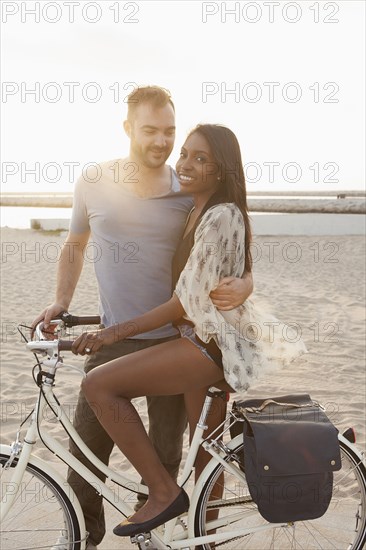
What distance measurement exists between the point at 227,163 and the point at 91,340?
80 cm

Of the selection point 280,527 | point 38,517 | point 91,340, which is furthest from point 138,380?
point 38,517

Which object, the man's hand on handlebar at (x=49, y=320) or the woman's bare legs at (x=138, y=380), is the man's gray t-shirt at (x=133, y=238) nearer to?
the man's hand on handlebar at (x=49, y=320)

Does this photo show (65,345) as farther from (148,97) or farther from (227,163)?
(148,97)

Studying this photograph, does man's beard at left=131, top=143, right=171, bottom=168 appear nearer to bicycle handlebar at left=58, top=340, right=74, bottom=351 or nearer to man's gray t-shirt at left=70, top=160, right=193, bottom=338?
man's gray t-shirt at left=70, top=160, right=193, bottom=338

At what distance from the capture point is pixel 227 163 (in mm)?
2377

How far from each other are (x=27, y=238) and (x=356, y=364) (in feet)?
42.7

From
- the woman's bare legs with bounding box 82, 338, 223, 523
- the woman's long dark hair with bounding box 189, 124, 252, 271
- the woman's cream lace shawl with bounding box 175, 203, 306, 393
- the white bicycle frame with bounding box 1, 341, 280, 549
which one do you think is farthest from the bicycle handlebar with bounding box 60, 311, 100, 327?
the woman's long dark hair with bounding box 189, 124, 252, 271

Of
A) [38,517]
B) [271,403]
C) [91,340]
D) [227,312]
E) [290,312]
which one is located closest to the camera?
[91,340]

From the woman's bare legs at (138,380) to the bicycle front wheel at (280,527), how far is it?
34 cm

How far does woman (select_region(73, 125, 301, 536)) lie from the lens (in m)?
2.27

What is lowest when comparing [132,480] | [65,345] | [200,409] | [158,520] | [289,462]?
Answer: [158,520]

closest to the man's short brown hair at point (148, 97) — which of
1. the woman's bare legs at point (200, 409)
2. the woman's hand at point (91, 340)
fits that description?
the woman's hand at point (91, 340)

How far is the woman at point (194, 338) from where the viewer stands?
227cm

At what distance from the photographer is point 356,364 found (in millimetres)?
6453
